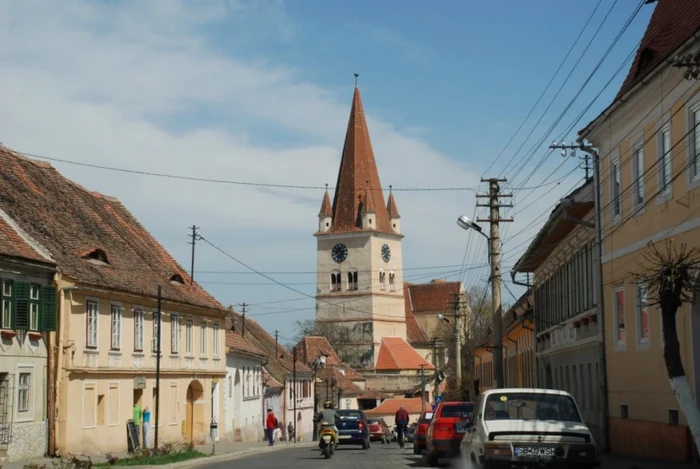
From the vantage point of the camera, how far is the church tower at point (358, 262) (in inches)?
5906

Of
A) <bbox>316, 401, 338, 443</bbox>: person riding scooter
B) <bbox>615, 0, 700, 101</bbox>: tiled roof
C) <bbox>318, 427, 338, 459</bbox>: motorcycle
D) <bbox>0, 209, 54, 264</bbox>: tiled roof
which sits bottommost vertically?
<bbox>318, 427, 338, 459</bbox>: motorcycle

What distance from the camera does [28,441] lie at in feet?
106

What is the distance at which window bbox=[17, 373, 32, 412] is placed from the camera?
106 feet

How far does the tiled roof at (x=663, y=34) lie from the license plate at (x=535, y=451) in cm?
845

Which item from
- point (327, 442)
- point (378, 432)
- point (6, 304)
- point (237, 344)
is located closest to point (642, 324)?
point (327, 442)

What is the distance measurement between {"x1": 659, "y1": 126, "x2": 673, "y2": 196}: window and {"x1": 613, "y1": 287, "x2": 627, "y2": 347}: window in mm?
4692

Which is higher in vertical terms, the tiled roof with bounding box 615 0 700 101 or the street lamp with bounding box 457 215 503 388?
the tiled roof with bounding box 615 0 700 101

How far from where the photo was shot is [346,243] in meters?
152

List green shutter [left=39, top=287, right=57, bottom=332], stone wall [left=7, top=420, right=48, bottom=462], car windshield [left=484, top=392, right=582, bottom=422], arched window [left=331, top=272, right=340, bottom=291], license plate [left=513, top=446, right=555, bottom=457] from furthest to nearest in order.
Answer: arched window [left=331, top=272, right=340, bottom=291]
green shutter [left=39, top=287, right=57, bottom=332]
stone wall [left=7, top=420, right=48, bottom=462]
car windshield [left=484, top=392, right=582, bottom=422]
license plate [left=513, top=446, right=555, bottom=457]

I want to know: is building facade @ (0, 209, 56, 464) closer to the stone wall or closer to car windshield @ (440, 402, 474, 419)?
the stone wall

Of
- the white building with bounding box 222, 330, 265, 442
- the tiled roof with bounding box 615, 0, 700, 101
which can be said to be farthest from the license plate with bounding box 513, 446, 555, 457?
the white building with bounding box 222, 330, 265, 442

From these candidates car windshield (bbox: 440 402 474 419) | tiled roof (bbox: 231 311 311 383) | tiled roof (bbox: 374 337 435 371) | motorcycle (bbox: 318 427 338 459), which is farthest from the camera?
tiled roof (bbox: 374 337 435 371)

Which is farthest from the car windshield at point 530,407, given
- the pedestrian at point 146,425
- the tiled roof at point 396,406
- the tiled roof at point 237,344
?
the tiled roof at point 396,406

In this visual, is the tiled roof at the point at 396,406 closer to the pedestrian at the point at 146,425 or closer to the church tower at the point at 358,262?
the church tower at the point at 358,262
